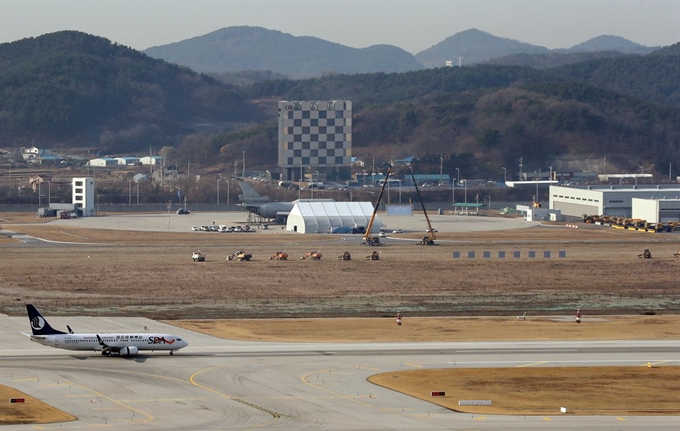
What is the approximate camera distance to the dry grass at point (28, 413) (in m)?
58.9

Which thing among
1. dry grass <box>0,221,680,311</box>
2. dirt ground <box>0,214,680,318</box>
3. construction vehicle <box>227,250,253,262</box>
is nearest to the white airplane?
dirt ground <box>0,214,680,318</box>

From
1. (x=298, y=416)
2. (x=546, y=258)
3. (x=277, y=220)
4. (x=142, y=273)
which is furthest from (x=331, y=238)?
(x=298, y=416)

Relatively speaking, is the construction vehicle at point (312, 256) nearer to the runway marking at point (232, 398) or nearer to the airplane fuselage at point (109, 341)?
the airplane fuselage at point (109, 341)

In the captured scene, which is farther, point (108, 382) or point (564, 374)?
point (564, 374)

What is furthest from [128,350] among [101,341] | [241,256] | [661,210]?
[661,210]

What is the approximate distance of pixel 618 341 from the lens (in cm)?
8531

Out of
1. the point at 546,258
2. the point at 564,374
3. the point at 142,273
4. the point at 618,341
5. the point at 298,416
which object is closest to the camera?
the point at 298,416

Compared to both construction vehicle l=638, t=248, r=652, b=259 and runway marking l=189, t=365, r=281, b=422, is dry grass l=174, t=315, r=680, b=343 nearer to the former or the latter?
runway marking l=189, t=365, r=281, b=422

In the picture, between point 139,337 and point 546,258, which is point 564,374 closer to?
point 139,337

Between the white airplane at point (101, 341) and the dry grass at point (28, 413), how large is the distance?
11471mm

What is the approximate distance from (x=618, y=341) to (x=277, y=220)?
112281mm

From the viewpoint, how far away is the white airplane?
75438 mm

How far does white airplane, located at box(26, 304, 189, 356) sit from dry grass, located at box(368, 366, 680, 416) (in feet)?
53.0

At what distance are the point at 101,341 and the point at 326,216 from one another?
103 m
